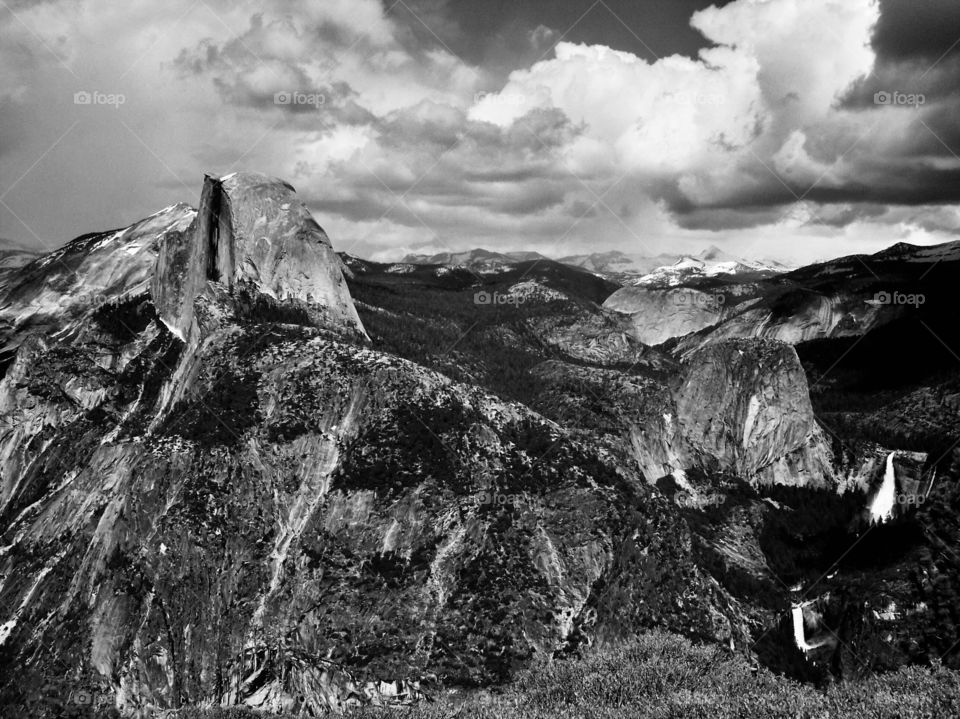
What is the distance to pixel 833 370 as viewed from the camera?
192 m

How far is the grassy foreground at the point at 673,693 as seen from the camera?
42250 mm

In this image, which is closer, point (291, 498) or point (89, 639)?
point (89, 639)

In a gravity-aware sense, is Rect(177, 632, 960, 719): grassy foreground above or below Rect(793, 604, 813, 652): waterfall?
above

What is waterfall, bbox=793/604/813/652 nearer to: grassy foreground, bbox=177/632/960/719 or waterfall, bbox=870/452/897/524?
grassy foreground, bbox=177/632/960/719

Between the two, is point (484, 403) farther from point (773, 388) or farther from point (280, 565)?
point (773, 388)

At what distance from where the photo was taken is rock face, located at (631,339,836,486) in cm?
12181

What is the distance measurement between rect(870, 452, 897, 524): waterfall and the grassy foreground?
59647 mm

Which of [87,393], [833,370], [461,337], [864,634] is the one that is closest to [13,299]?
[87,393]

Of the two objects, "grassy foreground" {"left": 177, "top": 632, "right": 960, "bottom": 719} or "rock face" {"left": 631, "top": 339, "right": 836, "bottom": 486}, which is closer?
"grassy foreground" {"left": 177, "top": 632, "right": 960, "bottom": 719}

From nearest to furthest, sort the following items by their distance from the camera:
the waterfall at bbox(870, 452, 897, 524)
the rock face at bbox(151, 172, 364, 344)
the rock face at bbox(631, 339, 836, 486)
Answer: the rock face at bbox(151, 172, 364, 344) → the waterfall at bbox(870, 452, 897, 524) → the rock face at bbox(631, 339, 836, 486)

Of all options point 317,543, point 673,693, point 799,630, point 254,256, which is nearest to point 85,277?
point 254,256

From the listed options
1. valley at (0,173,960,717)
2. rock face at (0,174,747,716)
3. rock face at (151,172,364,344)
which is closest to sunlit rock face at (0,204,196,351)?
valley at (0,173,960,717)

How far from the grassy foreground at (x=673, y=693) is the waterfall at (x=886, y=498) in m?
59.6

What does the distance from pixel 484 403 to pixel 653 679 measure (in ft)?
116
